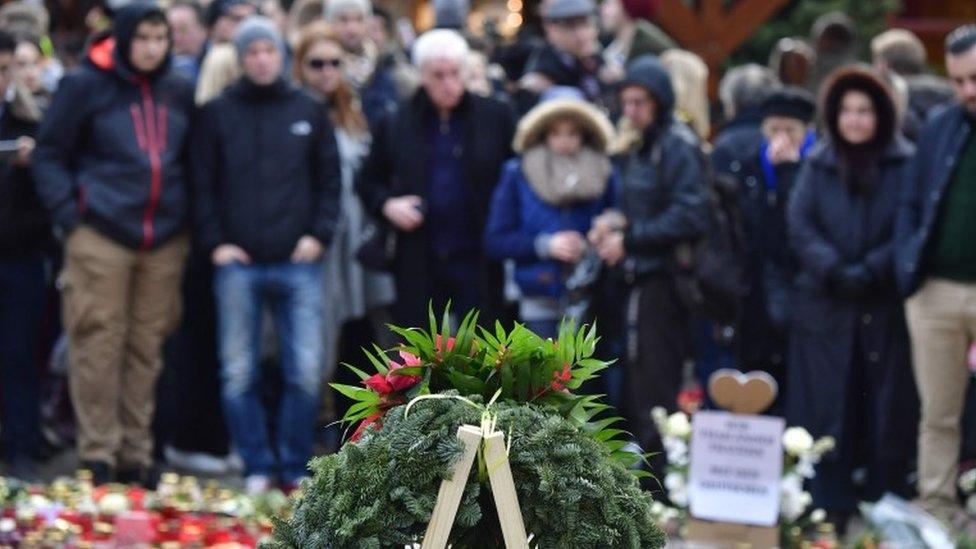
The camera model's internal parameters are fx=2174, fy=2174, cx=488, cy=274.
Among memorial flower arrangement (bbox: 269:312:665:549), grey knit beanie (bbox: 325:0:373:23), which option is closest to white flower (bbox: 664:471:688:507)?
memorial flower arrangement (bbox: 269:312:665:549)

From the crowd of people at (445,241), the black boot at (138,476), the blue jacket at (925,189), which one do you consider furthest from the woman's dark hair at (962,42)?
the black boot at (138,476)

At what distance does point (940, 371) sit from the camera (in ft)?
31.4

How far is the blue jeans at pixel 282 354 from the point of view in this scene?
10289 mm

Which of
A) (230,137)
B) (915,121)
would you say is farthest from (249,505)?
(915,121)

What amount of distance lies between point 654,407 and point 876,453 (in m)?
1.04

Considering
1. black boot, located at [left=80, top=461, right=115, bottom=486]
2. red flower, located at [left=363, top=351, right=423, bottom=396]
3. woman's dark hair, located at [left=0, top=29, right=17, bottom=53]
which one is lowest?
black boot, located at [left=80, top=461, right=115, bottom=486]

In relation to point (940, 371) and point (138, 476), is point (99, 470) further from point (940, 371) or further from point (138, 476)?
point (940, 371)

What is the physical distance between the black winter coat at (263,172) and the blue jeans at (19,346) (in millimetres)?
990

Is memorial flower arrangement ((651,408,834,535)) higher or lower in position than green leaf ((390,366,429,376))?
lower

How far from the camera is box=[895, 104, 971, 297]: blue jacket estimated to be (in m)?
9.48

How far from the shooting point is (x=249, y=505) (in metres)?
8.95

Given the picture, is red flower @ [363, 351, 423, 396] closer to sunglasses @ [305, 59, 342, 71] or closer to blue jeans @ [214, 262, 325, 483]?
blue jeans @ [214, 262, 325, 483]

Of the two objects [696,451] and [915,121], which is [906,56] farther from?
[696,451]

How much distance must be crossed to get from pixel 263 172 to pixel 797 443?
10.3 ft
